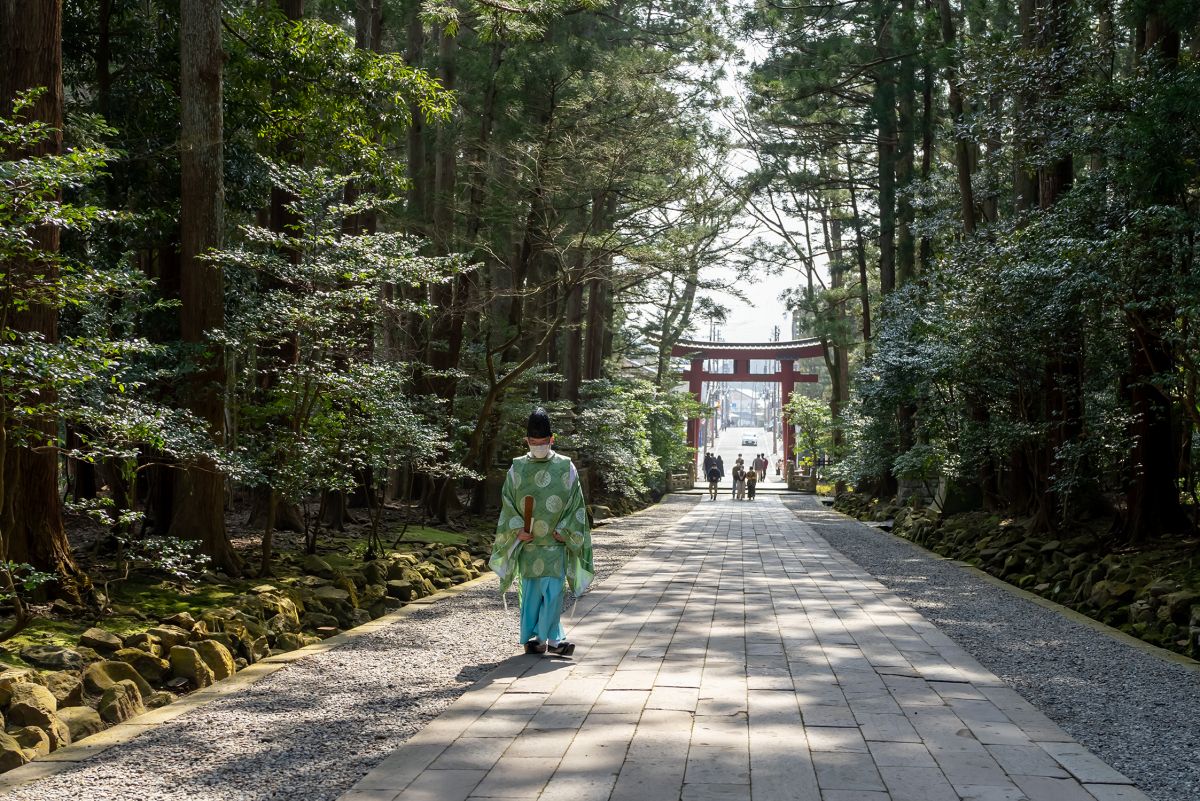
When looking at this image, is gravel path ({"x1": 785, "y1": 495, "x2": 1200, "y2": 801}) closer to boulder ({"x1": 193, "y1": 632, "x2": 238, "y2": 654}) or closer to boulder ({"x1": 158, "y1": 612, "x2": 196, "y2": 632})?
boulder ({"x1": 193, "y1": 632, "x2": 238, "y2": 654})

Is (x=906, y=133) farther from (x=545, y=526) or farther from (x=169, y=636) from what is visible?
(x=169, y=636)

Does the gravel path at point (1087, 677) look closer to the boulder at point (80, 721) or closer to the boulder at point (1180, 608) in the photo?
→ the boulder at point (1180, 608)

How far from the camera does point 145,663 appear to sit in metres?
4.90

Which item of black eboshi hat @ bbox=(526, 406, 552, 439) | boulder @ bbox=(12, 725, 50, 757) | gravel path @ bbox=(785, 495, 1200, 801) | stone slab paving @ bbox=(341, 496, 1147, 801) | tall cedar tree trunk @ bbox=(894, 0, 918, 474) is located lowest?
gravel path @ bbox=(785, 495, 1200, 801)

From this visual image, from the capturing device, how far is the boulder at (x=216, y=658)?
5188mm

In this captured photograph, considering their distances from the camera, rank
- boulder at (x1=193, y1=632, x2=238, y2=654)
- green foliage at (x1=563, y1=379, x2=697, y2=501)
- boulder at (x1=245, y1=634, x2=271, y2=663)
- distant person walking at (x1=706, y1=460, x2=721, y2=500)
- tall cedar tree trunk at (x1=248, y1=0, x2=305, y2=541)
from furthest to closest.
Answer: distant person walking at (x1=706, y1=460, x2=721, y2=500)
green foliage at (x1=563, y1=379, x2=697, y2=501)
tall cedar tree trunk at (x1=248, y1=0, x2=305, y2=541)
boulder at (x1=245, y1=634, x2=271, y2=663)
boulder at (x1=193, y1=632, x2=238, y2=654)

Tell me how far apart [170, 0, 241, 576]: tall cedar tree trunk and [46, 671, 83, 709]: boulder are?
120 inches

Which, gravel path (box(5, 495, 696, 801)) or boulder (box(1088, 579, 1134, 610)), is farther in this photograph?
boulder (box(1088, 579, 1134, 610))

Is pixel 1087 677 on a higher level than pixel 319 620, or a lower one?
lower

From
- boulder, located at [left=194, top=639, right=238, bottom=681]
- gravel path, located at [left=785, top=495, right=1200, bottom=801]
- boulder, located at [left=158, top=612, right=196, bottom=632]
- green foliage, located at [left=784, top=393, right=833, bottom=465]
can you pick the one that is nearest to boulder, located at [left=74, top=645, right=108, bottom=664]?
boulder, located at [left=194, top=639, right=238, bottom=681]

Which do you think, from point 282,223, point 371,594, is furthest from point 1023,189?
point 371,594

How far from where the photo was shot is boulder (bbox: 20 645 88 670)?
465 cm

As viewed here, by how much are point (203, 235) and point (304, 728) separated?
461 centimetres

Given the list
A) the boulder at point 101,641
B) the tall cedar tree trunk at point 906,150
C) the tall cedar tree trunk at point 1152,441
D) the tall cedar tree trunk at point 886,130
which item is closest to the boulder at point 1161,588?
the tall cedar tree trunk at point 1152,441
